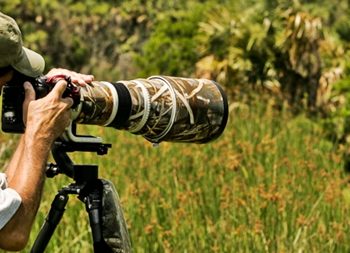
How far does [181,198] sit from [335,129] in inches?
104

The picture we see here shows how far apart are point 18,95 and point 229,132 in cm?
403

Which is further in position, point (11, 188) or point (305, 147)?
point (305, 147)

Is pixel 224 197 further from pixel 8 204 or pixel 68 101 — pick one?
pixel 8 204

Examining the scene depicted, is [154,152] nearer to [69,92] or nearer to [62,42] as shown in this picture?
[69,92]

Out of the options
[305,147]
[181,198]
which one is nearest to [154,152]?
[305,147]

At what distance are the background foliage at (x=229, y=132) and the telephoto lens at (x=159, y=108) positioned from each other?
96cm

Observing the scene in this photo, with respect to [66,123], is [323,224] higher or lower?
lower

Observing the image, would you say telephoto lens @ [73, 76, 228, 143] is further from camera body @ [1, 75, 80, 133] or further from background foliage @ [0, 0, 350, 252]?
background foliage @ [0, 0, 350, 252]

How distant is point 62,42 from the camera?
12.8m

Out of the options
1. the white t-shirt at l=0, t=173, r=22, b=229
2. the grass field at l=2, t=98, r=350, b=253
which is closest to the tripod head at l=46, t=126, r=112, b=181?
the white t-shirt at l=0, t=173, r=22, b=229

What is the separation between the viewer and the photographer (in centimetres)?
240

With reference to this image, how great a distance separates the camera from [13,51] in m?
2.47

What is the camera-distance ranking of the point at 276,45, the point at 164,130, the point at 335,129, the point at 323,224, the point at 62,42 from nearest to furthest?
1. the point at 164,130
2. the point at 323,224
3. the point at 335,129
4. the point at 276,45
5. the point at 62,42

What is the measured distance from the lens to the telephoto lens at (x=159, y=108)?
105 inches
